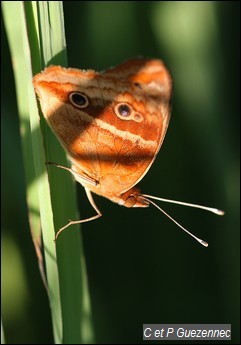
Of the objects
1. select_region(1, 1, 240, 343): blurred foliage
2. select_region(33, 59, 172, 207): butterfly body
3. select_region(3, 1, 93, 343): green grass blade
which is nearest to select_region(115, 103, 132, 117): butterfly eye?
select_region(33, 59, 172, 207): butterfly body

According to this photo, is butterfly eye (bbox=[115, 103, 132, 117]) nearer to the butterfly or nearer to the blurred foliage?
the butterfly

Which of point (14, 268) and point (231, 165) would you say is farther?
point (231, 165)

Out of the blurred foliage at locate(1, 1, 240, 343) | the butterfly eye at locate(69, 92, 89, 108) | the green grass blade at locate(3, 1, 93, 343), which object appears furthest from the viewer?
the blurred foliage at locate(1, 1, 240, 343)

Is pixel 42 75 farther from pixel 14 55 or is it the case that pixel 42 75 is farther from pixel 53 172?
pixel 53 172

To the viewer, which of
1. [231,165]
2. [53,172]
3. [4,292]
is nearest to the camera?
[53,172]

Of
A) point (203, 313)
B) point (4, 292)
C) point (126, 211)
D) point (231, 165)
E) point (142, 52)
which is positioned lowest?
point (203, 313)

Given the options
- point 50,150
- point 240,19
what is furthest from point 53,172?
point 240,19

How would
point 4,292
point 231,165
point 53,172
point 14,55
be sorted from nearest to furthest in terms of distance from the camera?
point 14,55 < point 53,172 < point 4,292 < point 231,165
